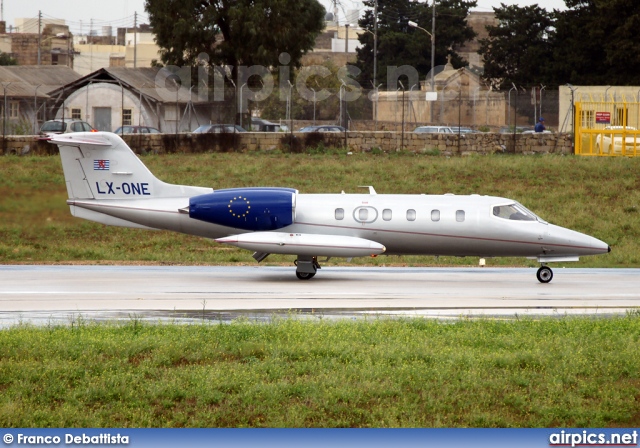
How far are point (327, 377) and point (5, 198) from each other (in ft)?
57.2

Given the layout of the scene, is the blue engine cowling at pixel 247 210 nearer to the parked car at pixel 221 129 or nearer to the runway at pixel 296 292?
the runway at pixel 296 292

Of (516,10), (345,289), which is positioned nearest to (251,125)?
(345,289)

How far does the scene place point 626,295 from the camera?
76.0 feet

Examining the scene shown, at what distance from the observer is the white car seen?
46.4 meters

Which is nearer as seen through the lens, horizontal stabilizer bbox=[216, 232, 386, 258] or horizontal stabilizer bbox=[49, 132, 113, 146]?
horizontal stabilizer bbox=[216, 232, 386, 258]

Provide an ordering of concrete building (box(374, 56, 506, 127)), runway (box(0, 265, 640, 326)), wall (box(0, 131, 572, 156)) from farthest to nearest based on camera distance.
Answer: concrete building (box(374, 56, 506, 127))
wall (box(0, 131, 572, 156))
runway (box(0, 265, 640, 326))

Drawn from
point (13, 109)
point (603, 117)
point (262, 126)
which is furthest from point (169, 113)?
point (603, 117)

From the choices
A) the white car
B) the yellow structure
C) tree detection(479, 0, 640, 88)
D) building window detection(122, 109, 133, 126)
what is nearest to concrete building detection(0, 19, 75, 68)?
tree detection(479, 0, 640, 88)

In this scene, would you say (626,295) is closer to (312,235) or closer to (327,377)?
(312,235)

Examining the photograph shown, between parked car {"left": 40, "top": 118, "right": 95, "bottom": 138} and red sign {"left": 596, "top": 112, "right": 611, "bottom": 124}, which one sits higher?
red sign {"left": 596, "top": 112, "right": 611, "bottom": 124}

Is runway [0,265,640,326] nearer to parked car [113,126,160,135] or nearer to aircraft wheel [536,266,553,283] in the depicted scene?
aircraft wheel [536,266,553,283]

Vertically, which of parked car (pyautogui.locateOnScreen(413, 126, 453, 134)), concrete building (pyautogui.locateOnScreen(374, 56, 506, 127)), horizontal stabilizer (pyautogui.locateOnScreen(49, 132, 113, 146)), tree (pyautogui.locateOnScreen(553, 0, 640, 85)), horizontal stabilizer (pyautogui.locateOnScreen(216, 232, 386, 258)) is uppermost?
tree (pyautogui.locateOnScreen(553, 0, 640, 85))

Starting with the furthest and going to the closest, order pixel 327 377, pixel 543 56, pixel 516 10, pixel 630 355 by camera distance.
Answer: pixel 516 10 → pixel 543 56 → pixel 630 355 → pixel 327 377

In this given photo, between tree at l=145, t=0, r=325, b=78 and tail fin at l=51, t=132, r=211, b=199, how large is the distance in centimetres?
3643
